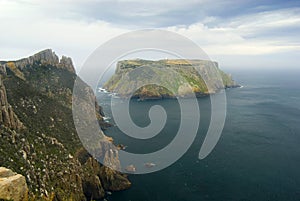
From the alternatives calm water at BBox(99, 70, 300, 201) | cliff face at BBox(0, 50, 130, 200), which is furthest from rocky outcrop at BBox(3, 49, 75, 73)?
calm water at BBox(99, 70, 300, 201)

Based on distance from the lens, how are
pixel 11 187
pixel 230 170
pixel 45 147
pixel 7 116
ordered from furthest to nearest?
pixel 230 170 < pixel 45 147 < pixel 7 116 < pixel 11 187

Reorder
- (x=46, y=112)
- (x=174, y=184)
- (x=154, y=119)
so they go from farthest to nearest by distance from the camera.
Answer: (x=154, y=119)
(x=46, y=112)
(x=174, y=184)

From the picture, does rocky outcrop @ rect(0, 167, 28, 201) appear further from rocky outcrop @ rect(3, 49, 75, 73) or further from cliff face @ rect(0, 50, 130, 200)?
rocky outcrop @ rect(3, 49, 75, 73)

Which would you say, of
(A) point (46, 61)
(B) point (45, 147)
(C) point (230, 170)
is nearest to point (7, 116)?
(B) point (45, 147)

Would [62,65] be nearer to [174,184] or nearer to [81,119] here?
[81,119]

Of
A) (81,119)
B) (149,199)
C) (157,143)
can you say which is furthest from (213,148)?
(81,119)

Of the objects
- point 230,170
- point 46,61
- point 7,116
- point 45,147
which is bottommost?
point 230,170

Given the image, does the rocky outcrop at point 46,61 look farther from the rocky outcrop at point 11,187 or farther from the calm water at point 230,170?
the rocky outcrop at point 11,187

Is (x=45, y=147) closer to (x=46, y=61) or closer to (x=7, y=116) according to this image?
(x=7, y=116)
